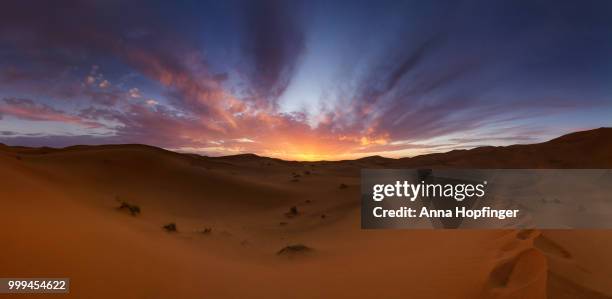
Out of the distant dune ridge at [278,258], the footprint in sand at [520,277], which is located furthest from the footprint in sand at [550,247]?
the footprint in sand at [520,277]

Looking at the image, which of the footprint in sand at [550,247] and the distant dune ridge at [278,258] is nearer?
the distant dune ridge at [278,258]

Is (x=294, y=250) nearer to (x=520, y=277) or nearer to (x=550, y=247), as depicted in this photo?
(x=520, y=277)

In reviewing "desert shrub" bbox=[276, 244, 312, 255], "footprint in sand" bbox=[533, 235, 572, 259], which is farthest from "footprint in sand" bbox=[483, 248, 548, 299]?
"desert shrub" bbox=[276, 244, 312, 255]

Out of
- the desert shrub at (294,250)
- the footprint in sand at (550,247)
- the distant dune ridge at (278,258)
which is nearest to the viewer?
the distant dune ridge at (278,258)

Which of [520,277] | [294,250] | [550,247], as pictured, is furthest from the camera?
[294,250]

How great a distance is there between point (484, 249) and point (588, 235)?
220cm

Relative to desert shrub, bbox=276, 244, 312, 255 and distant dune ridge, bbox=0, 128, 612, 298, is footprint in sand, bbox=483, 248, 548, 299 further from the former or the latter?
desert shrub, bbox=276, 244, 312, 255

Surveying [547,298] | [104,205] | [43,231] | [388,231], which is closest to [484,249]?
[547,298]

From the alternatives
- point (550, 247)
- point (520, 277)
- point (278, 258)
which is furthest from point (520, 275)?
point (278, 258)

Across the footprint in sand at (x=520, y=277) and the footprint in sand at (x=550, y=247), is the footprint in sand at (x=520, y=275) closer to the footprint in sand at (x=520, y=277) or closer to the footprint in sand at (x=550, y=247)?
the footprint in sand at (x=520, y=277)

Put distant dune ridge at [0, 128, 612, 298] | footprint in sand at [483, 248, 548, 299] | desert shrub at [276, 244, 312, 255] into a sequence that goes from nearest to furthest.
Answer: footprint in sand at [483, 248, 548, 299], distant dune ridge at [0, 128, 612, 298], desert shrub at [276, 244, 312, 255]

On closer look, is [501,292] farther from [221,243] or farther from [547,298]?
[221,243]

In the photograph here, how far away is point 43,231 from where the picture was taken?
5.27 metres

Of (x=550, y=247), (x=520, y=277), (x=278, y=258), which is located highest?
(x=550, y=247)
